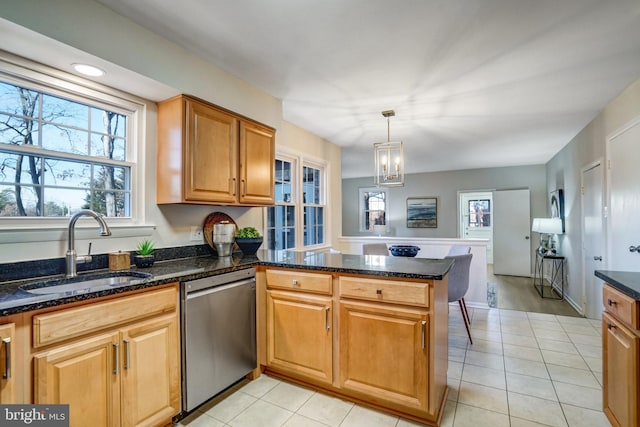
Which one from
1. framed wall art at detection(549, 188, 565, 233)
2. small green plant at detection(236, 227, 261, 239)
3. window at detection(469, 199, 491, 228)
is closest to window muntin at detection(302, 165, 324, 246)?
small green plant at detection(236, 227, 261, 239)

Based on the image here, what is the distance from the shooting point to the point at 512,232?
6684 millimetres

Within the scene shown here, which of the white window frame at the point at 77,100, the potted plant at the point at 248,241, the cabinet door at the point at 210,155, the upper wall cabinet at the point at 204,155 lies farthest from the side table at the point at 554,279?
the white window frame at the point at 77,100

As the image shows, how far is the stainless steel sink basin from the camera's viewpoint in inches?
63.2

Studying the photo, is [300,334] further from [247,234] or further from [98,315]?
[98,315]

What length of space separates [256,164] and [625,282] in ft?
Answer: 8.52

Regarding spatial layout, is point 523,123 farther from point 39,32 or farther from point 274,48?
point 39,32

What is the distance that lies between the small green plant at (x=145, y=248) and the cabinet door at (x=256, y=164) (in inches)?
30.7

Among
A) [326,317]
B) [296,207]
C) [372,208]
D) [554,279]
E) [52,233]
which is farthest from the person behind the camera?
[372,208]

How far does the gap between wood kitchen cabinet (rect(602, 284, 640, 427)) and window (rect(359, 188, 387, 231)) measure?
21.5 ft

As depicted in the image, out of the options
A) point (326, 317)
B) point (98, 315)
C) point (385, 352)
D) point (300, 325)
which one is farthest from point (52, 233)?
point (385, 352)

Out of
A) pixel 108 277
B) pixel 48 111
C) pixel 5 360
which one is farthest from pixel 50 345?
pixel 48 111

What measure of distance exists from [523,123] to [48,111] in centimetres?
461

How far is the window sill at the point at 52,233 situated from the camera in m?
1.66

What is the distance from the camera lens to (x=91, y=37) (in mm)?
1689
